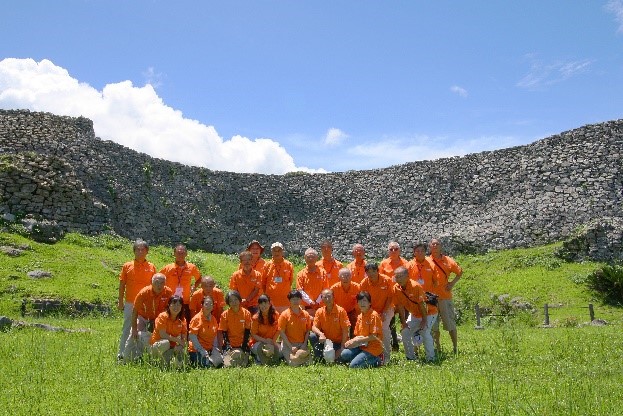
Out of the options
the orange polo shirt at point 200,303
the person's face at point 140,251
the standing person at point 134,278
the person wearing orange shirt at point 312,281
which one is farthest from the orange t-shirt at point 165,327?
the person wearing orange shirt at point 312,281

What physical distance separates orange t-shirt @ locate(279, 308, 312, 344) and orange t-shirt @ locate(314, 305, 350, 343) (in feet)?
0.98

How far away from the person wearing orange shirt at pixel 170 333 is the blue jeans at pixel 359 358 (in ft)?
8.26

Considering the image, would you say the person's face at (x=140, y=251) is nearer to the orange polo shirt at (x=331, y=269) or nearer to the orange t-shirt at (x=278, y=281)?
the orange t-shirt at (x=278, y=281)

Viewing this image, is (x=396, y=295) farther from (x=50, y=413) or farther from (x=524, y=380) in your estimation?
(x=50, y=413)

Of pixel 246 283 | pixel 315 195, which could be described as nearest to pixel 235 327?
pixel 246 283

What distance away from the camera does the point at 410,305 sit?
8.91 metres

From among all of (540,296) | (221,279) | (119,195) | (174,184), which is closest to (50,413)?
(221,279)

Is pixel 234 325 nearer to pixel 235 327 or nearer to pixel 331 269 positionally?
pixel 235 327

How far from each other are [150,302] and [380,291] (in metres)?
3.88

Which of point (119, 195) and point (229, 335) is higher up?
point (119, 195)

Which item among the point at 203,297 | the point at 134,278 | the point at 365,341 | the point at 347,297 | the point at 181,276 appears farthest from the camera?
the point at 181,276

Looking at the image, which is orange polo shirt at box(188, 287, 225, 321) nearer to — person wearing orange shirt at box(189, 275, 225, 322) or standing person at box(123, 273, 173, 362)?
person wearing orange shirt at box(189, 275, 225, 322)

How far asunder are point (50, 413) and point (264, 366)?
3407 mm

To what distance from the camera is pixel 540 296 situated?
18219mm
